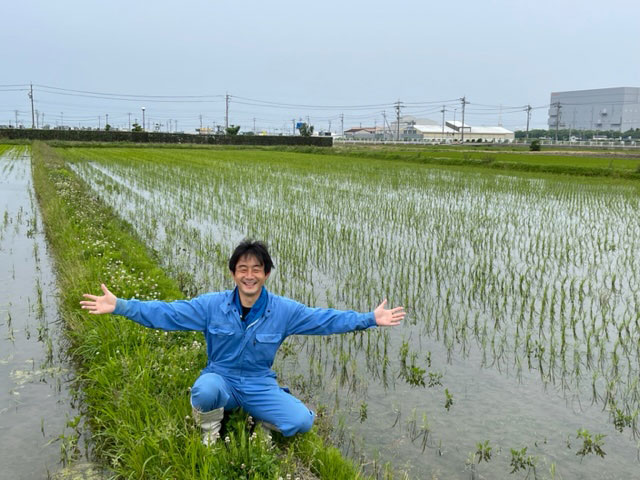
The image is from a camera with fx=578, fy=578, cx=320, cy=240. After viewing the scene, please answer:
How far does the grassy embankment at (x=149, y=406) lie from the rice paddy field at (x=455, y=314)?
33 cm

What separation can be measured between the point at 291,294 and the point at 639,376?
3.03 meters

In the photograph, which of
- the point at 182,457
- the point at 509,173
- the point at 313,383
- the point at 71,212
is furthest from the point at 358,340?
the point at 509,173

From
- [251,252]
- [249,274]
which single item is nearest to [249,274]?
[249,274]

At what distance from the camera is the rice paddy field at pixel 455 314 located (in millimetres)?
3105

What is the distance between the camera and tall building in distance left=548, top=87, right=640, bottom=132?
279ft

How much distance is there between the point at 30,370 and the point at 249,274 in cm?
199

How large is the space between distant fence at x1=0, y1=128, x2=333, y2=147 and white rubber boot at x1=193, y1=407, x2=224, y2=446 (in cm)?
4190

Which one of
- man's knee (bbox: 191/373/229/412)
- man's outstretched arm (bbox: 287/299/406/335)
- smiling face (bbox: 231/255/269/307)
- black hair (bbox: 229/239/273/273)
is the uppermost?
black hair (bbox: 229/239/273/273)

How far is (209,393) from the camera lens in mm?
2703

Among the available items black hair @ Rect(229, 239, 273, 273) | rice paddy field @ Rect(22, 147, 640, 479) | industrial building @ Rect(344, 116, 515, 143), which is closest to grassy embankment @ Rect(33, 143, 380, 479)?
rice paddy field @ Rect(22, 147, 640, 479)

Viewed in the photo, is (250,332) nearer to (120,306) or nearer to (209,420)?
(209,420)

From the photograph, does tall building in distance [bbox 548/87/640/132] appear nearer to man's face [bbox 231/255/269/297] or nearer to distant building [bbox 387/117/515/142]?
distant building [bbox 387/117/515/142]

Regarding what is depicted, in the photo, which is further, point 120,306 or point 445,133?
point 445,133

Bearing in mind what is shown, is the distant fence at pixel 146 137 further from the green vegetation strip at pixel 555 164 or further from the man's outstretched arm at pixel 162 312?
the man's outstretched arm at pixel 162 312
